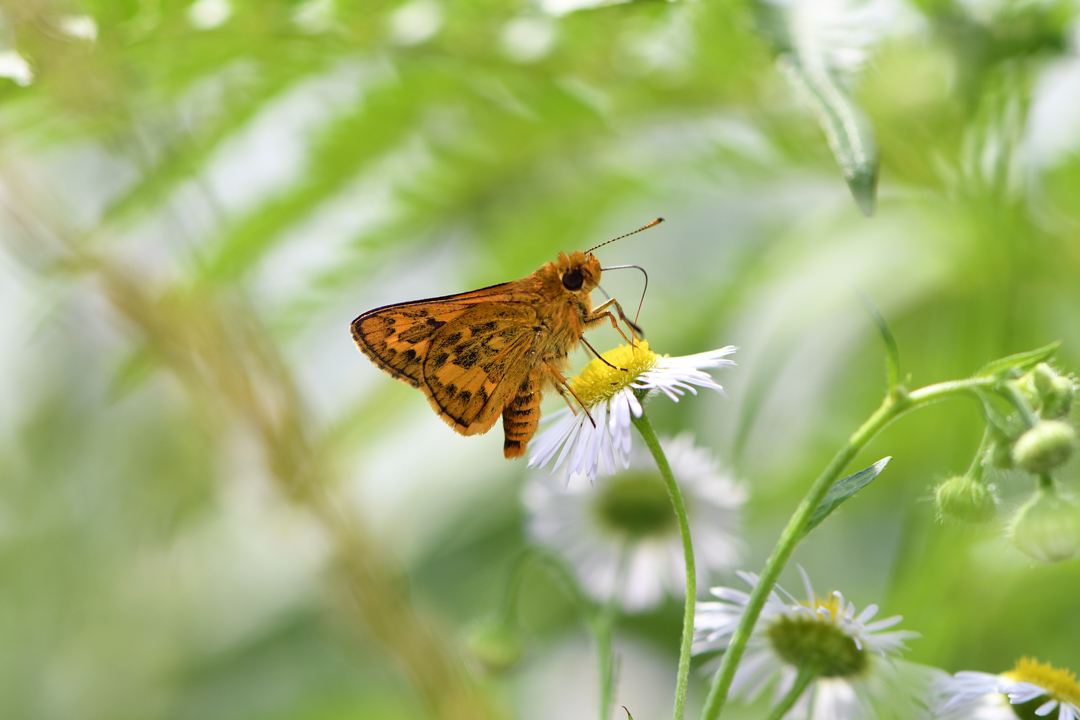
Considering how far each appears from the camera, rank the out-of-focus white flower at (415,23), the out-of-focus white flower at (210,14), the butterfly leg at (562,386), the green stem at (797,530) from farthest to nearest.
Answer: the out-of-focus white flower at (415,23) → the out-of-focus white flower at (210,14) → the butterfly leg at (562,386) → the green stem at (797,530)

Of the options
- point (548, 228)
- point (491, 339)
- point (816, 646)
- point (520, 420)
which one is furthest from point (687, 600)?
point (548, 228)

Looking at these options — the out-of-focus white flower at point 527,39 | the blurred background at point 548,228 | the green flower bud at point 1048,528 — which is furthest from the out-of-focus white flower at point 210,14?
the green flower bud at point 1048,528

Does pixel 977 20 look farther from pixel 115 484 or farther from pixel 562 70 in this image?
pixel 115 484

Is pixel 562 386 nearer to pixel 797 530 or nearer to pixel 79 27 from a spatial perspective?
pixel 797 530

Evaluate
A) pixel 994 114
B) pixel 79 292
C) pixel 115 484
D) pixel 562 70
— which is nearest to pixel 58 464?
pixel 115 484

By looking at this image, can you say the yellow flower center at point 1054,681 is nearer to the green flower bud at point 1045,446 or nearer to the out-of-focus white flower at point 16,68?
the green flower bud at point 1045,446

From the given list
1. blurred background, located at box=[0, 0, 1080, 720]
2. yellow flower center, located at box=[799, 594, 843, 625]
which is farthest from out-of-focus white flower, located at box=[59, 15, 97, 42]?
yellow flower center, located at box=[799, 594, 843, 625]
